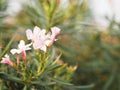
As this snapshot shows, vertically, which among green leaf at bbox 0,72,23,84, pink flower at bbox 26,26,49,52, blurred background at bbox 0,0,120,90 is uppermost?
blurred background at bbox 0,0,120,90

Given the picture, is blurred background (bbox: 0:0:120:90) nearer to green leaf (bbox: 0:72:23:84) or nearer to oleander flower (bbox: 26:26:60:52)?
green leaf (bbox: 0:72:23:84)

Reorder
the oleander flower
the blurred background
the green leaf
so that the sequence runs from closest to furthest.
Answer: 1. the oleander flower
2. the green leaf
3. the blurred background

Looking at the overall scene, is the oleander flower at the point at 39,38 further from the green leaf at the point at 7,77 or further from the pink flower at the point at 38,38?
the green leaf at the point at 7,77

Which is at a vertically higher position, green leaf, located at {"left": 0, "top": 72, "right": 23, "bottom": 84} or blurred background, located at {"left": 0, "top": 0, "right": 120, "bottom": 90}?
blurred background, located at {"left": 0, "top": 0, "right": 120, "bottom": 90}

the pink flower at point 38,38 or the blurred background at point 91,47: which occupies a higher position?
the blurred background at point 91,47

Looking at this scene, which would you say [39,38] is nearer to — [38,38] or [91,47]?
[38,38]

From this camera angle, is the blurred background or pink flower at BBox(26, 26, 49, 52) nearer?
pink flower at BBox(26, 26, 49, 52)

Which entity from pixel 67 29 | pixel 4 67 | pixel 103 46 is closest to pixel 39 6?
pixel 67 29

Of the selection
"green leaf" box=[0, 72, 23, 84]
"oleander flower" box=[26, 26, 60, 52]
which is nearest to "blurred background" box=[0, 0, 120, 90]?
"green leaf" box=[0, 72, 23, 84]

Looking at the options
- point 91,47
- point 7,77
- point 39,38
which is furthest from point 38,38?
point 91,47

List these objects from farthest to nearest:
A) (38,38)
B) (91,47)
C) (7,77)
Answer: (91,47) → (7,77) → (38,38)

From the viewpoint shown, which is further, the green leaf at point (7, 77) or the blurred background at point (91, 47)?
the blurred background at point (91, 47)

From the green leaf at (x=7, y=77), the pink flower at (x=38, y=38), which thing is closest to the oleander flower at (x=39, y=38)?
the pink flower at (x=38, y=38)
